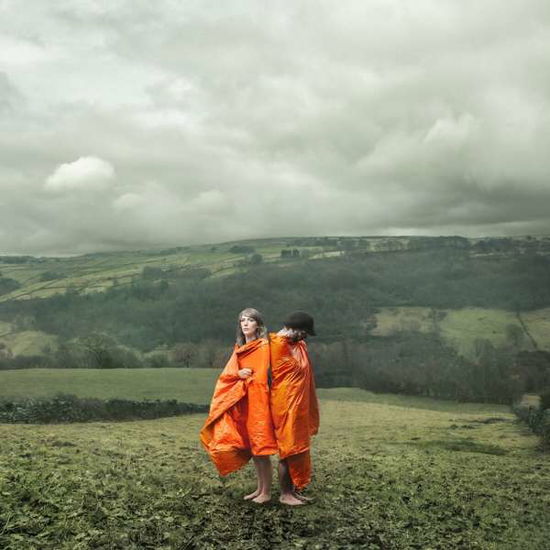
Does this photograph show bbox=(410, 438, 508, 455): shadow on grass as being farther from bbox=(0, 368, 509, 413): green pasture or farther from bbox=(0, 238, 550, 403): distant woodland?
bbox=(0, 238, 550, 403): distant woodland

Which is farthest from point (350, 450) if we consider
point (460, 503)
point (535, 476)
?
point (460, 503)

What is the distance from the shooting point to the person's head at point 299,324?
8.88 meters

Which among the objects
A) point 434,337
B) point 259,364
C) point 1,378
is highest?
point 259,364

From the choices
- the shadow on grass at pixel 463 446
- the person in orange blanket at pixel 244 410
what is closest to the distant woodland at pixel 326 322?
the shadow on grass at pixel 463 446

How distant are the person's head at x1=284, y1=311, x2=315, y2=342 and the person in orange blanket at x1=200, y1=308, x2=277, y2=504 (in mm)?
492

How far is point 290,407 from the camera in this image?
8.62m

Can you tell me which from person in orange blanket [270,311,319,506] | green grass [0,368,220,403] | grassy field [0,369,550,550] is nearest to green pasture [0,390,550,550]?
grassy field [0,369,550,550]

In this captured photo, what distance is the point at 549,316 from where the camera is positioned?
12719 centimetres

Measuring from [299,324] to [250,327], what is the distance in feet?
2.79

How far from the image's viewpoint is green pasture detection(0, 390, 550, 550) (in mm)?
7824

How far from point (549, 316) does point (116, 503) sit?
5437 inches

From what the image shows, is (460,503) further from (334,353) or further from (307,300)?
(307,300)

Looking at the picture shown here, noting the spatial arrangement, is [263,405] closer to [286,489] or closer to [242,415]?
[242,415]

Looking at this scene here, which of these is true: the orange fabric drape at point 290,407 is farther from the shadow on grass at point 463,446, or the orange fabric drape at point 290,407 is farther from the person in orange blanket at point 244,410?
the shadow on grass at point 463,446
